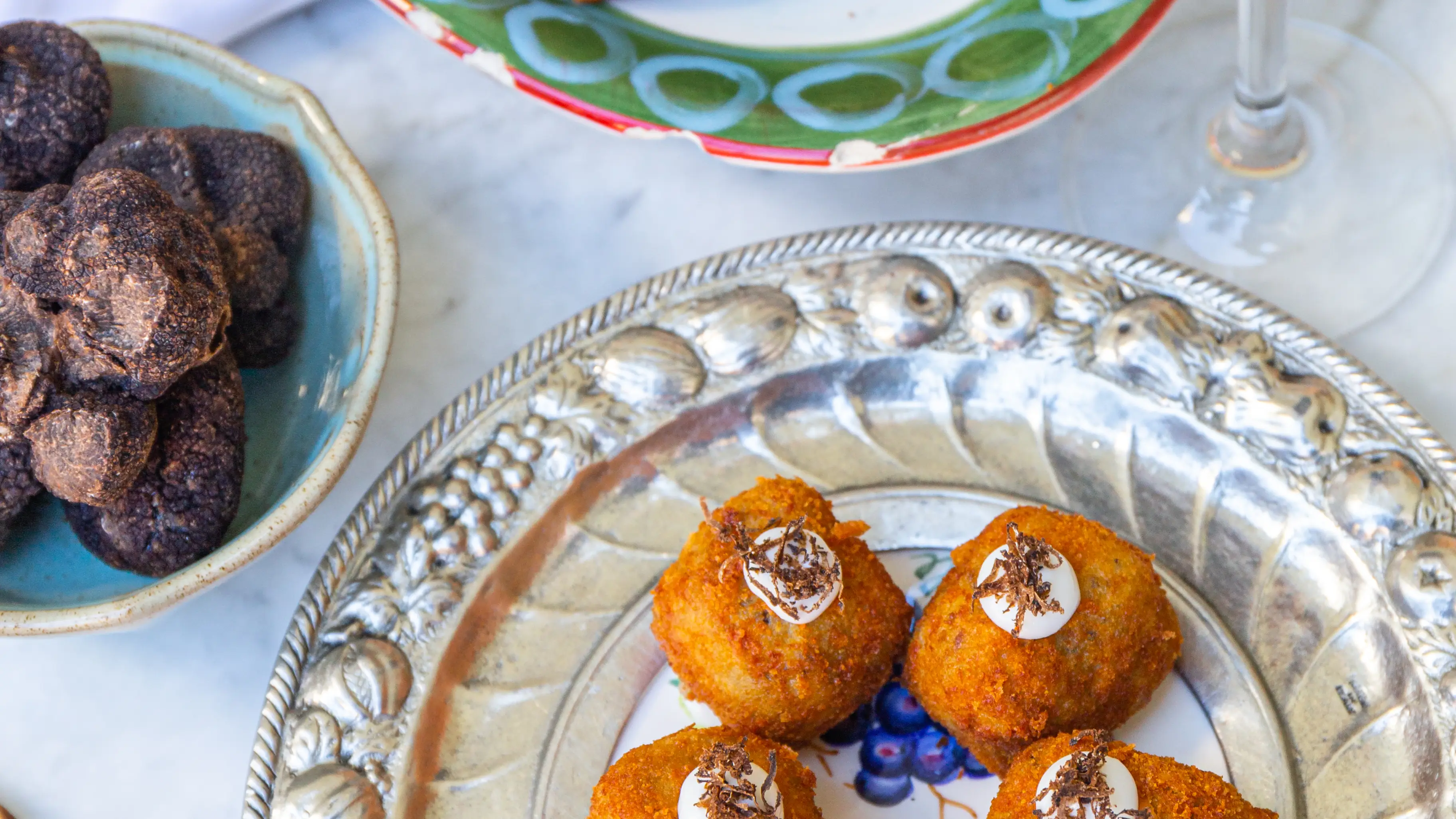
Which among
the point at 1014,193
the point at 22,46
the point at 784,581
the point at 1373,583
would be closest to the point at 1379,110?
the point at 1014,193

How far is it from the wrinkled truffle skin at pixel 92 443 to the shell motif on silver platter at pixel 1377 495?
2.55 ft

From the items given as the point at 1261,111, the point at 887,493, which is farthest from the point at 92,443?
the point at 1261,111

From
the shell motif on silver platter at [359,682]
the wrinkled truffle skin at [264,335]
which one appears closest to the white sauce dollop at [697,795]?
the shell motif on silver platter at [359,682]

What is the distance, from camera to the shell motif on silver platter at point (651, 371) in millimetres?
1011

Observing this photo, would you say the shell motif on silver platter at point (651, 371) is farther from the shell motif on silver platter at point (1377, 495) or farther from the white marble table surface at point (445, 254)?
the shell motif on silver platter at point (1377, 495)

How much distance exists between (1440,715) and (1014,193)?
0.53 meters

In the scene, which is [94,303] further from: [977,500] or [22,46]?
[977,500]

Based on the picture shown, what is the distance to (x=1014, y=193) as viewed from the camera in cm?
115

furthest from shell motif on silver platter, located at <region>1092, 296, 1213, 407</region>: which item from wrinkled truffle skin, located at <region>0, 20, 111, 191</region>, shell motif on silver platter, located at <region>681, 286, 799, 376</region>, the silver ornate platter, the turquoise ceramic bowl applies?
wrinkled truffle skin, located at <region>0, 20, 111, 191</region>

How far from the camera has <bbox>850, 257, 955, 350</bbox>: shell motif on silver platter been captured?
3.27 feet

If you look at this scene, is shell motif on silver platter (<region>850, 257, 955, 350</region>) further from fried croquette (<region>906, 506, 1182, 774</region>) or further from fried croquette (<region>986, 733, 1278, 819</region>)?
fried croquette (<region>986, 733, 1278, 819</region>)

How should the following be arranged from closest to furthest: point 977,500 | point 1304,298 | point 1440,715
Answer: point 1440,715, point 977,500, point 1304,298

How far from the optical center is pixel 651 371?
3.31ft

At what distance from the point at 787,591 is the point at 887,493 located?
0.18 meters
